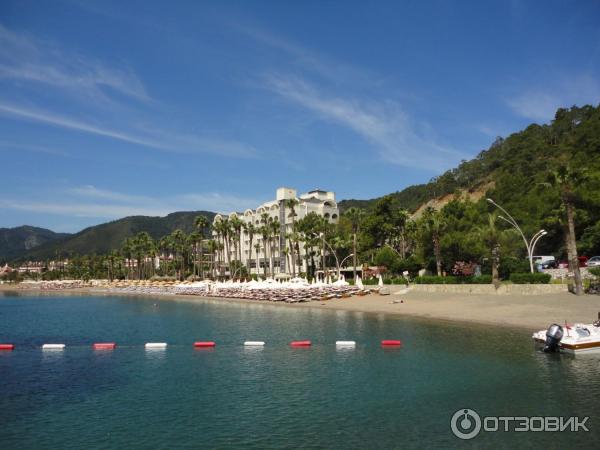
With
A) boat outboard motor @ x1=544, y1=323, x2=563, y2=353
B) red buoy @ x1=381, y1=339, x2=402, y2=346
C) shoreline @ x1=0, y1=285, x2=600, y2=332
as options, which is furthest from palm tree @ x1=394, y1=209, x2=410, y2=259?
boat outboard motor @ x1=544, y1=323, x2=563, y2=353

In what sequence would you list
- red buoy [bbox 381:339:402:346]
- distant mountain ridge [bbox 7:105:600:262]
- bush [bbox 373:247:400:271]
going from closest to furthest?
red buoy [bbox 381:339:402:346]
distant mountain ridge [bbox 7:105:600:262]
bush [bbox 373:247:400:271]

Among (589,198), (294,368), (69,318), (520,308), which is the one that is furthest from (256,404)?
(589,198)

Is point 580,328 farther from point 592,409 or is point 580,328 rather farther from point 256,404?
point 256,404

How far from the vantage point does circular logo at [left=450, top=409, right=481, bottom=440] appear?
13.6m

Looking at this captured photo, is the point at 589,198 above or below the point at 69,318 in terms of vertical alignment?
above

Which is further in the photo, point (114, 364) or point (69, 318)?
point (69, 318)

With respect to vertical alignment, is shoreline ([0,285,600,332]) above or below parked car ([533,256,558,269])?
below

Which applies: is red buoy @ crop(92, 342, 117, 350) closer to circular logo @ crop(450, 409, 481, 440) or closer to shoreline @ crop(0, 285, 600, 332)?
circular logo @ crop(450, 409, 481, 440)

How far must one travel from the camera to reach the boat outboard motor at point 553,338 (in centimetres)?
2341

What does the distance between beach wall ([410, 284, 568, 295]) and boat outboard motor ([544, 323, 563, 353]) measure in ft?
57.7

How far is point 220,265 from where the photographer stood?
129 m

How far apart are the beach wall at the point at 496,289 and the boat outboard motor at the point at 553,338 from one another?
17577 millimetres

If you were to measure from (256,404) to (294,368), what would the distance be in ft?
18.8

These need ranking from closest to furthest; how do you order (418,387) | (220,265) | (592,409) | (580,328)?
(592,409), (418,387), (580,328), (220,265)
